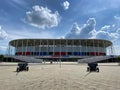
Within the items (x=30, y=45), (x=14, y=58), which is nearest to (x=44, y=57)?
(x=30, y=45)

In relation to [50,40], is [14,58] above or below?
below

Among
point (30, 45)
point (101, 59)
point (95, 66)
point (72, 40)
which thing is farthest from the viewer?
point (30, 45)

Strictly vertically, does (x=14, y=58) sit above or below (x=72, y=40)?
below

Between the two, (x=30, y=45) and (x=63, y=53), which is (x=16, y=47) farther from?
(x=63, y=53)

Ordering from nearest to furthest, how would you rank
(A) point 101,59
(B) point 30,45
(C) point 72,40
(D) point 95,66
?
(D) point 95,66
(A) point 101,59
(C) point 72,40
(B) point 30,45

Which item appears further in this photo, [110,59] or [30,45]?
[30,45]

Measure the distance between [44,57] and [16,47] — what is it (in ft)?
70.9

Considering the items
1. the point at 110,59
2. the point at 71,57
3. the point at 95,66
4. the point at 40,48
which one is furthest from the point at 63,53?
the point at 95,66

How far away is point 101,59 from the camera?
92.9m

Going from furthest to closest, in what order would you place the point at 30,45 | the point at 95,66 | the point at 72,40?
1. the point at 30,45
2. the point at 72,40
3. the point at 95,66

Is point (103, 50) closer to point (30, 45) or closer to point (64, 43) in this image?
point (64, 43)

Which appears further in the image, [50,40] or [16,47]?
[16,47]

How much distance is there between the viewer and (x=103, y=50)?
4771 inches

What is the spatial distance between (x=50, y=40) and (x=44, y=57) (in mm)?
11237
